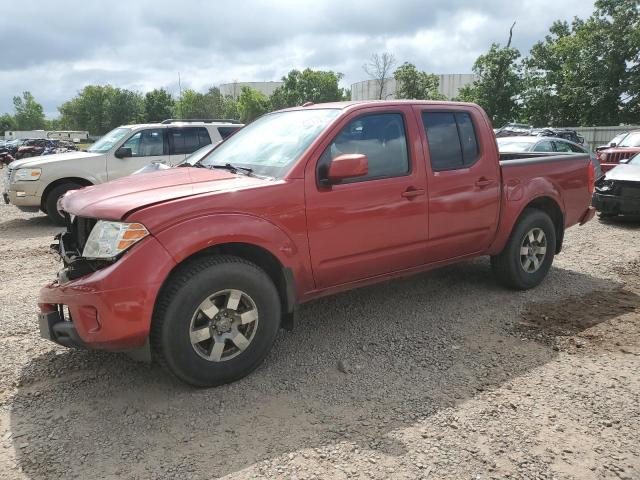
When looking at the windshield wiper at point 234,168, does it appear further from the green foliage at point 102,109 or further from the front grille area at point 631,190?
the green foliage at point 102,109

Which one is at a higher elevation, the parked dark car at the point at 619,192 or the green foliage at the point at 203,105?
the green foliage at the point at 203,105

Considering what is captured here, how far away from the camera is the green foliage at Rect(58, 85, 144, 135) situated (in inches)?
3981

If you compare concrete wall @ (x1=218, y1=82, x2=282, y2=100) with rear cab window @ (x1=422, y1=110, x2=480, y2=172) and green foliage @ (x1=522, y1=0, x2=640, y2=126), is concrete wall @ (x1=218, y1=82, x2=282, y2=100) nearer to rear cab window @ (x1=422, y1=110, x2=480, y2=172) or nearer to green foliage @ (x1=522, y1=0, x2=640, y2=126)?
green foliage @ (x1=522, y1=0, x2=640, y2=126)

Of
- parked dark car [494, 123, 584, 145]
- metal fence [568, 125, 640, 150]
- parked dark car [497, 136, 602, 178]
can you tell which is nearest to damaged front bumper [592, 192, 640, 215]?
parked dark car [497, 136, 602, 178]

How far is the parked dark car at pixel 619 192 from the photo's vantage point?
866 centimetres

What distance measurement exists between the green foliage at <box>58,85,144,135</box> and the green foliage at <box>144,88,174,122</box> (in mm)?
4551

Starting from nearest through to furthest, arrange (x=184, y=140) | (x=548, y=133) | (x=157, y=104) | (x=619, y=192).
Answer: (x=619, y=192)
(x=184, y=140)
(x=548, y=133)
(x=157, y=104)

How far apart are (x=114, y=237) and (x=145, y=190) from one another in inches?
19.1

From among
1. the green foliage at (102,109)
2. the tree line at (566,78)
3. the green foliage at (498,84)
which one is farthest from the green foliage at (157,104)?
the green foliage at (498,84)

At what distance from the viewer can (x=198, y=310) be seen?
10.2ft

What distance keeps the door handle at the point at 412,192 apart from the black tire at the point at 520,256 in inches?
56.0

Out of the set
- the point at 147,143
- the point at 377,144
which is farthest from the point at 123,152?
the point at 377,144

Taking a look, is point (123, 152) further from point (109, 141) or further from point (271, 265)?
point (271, 265)

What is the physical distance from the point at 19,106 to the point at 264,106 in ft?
249
